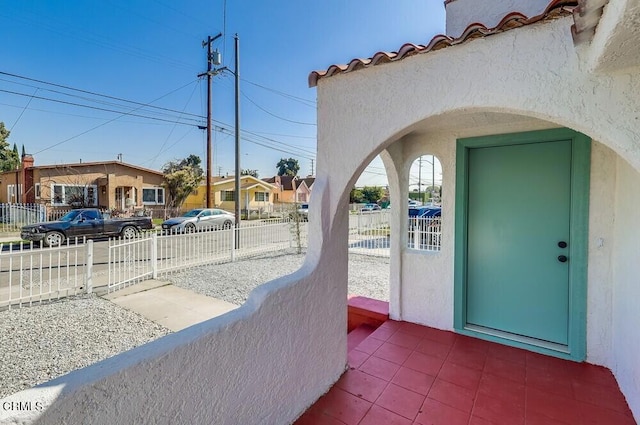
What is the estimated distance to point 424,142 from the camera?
4.57 metres

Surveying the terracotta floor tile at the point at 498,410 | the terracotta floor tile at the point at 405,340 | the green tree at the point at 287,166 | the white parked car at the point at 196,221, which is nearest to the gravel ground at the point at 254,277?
the terracotta floor tile at the point at 405,340

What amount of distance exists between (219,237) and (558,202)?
8.55 m

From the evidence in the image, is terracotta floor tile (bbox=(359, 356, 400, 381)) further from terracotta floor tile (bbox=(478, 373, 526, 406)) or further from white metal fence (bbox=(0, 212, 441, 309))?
white metal fence (bbox=(0, 212, 441, 309))

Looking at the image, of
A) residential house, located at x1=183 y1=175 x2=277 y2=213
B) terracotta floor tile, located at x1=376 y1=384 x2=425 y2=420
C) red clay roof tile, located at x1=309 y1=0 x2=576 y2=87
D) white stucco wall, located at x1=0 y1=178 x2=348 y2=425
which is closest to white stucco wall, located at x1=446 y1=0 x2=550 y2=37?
red clay roof tile, located at x1=309 y1=0 x2=576 y2=87

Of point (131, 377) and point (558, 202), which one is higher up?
point (558, 202)

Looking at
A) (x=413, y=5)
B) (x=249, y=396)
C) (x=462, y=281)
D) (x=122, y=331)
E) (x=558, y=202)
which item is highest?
(x=413, y=5)

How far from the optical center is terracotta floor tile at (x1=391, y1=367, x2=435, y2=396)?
317 centimetres

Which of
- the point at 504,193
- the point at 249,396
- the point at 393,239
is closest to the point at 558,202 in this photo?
the point at 504,193

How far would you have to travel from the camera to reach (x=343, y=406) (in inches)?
115

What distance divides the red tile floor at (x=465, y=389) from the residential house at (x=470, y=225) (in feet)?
0.46

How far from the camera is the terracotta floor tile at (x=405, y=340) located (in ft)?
13.3

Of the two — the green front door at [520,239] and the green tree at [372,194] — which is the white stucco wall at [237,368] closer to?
the green front door at [520,239]

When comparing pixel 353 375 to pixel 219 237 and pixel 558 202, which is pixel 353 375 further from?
pixel 219 237

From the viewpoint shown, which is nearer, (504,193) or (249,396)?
(249,396)
